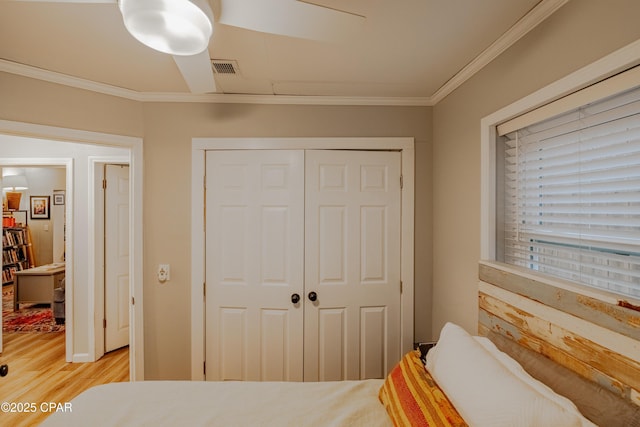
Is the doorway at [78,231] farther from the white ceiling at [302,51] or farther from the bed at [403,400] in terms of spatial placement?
the bed at [403,400]

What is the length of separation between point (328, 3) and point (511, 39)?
911mm

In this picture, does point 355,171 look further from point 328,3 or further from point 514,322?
A: point 514,322

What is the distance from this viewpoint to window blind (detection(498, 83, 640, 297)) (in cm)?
97

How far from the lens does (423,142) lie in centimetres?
223

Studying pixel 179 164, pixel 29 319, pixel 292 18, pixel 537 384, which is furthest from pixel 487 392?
pixel 29 319

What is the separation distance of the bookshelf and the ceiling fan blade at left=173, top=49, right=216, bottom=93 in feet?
23.5

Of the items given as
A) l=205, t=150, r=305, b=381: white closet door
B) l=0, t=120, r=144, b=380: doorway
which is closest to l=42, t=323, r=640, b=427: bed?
l=205, t=150, r=305, b=381: white closet door

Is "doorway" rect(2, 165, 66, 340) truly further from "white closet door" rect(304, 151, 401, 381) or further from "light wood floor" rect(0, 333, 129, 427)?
"white closet door" rect(304, 151, 401, 381)

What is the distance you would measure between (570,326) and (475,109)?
1.23 m

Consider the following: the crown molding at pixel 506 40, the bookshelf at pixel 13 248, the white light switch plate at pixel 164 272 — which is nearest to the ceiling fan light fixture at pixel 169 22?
the crown molding at pixel 506 40

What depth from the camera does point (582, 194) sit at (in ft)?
3.70

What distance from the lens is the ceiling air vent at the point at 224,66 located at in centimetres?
169

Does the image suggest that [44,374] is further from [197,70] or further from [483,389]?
[483,389]

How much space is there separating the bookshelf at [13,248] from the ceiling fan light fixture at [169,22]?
749cm
